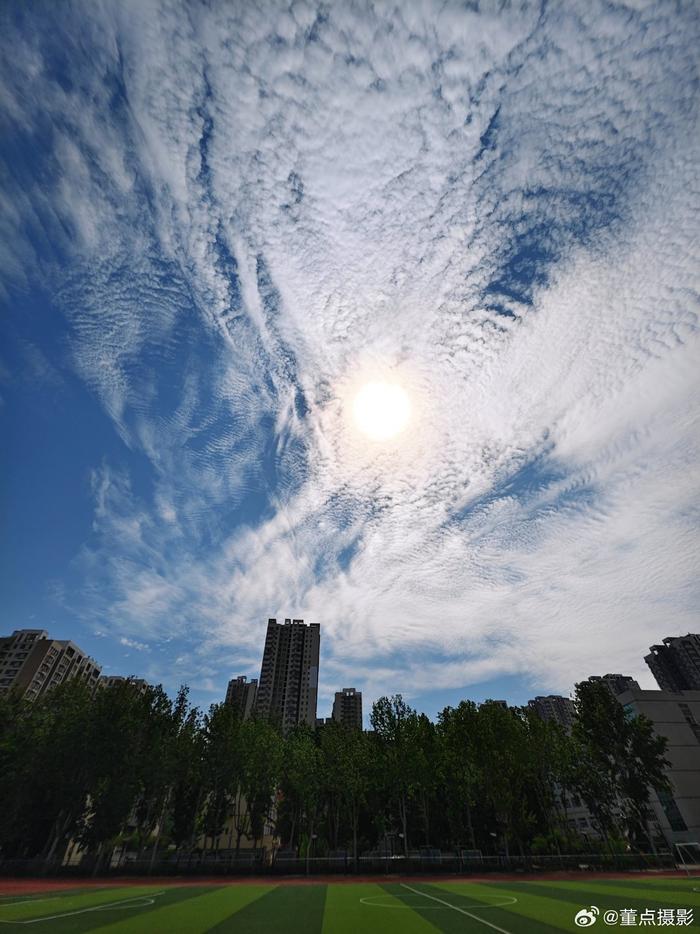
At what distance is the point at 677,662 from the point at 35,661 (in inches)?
8003

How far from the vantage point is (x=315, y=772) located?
51125 millimetres

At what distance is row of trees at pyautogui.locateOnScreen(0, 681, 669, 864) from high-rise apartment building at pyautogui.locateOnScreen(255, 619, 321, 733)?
81.2 m

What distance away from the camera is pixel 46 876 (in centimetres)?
3781

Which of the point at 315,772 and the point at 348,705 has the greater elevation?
the point at 348,705

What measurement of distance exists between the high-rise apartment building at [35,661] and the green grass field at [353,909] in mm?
106019

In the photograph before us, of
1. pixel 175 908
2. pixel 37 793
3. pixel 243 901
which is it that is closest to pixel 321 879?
pixel 243 901

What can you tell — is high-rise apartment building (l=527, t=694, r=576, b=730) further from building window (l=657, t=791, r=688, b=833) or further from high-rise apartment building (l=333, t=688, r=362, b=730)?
building window (l=657, t=791, r=688, b=833)

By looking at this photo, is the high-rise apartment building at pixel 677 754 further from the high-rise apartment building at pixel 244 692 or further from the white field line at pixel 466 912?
the high-rise apartment building at pixel 244 692

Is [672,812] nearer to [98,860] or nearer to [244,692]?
[98,860]

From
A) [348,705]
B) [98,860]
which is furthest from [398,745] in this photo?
[348,705]

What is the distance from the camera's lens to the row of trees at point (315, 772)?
140 feet

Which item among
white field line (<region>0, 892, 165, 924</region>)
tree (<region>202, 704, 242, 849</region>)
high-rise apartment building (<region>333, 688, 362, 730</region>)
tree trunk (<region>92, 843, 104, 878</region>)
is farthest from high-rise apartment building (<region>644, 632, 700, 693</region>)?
white field line (<region>0, 892, 165, 924</region>)

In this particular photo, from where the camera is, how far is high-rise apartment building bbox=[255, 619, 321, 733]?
134 m

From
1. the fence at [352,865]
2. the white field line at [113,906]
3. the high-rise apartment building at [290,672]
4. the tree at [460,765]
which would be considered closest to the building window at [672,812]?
the fence at [352,865]
